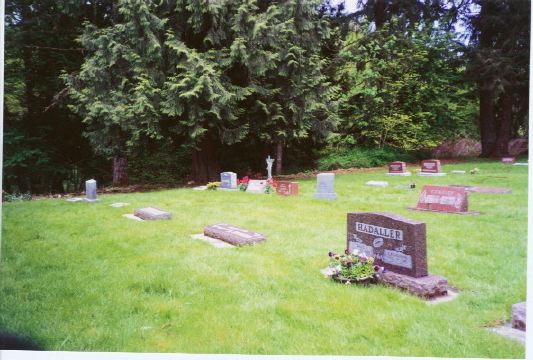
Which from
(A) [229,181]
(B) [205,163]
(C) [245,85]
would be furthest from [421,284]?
(C) [245,85]

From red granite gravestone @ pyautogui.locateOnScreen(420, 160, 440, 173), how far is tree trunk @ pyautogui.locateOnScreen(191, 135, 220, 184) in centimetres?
398

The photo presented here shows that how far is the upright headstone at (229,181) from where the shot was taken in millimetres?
8281

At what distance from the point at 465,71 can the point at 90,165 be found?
5654mm

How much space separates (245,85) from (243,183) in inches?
79.6

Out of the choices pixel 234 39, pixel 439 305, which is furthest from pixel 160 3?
pixel 439 305

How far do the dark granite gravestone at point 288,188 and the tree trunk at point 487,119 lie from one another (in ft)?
9.83

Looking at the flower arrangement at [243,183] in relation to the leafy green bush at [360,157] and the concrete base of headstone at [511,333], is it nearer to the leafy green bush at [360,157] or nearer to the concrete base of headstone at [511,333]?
the leafy green bush at [360,157]

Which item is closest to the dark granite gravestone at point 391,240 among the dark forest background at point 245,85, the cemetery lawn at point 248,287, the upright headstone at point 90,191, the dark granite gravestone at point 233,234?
the cemetery lawn at point 248,287

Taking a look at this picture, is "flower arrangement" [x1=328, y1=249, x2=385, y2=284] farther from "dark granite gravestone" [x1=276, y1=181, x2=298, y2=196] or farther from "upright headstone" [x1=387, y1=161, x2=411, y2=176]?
"upright headstone" [x1=387, y1=161, x2=411, y2=176]

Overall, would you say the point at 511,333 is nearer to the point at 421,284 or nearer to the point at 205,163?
the point at 421,284

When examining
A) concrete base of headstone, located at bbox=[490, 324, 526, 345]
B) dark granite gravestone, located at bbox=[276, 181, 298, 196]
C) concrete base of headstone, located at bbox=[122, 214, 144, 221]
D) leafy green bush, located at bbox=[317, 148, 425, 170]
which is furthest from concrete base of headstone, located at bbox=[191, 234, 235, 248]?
leafy green bush, located at bbox=[317, 148, 425, 170]

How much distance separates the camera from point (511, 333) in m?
2.84

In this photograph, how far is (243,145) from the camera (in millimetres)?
9156

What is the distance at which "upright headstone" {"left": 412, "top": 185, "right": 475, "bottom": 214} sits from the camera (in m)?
5.57
